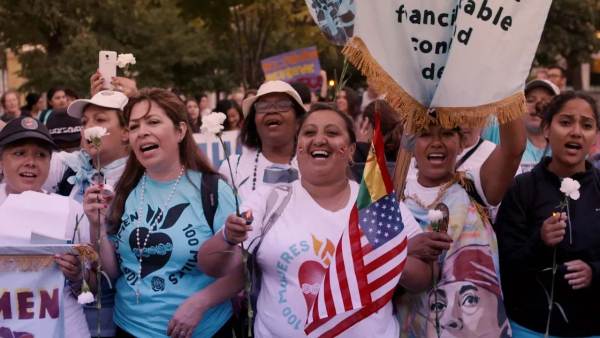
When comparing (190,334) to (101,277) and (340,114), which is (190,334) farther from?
(340,114)

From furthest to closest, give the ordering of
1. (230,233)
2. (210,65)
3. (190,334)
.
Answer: (210,65) < (190,334) < (230,233)

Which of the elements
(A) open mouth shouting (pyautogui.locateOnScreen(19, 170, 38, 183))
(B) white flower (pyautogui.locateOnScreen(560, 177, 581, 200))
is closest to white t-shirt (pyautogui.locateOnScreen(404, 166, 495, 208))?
(B) white flower (pyautogui.locateOnScreen(560, 177, 581, 200))

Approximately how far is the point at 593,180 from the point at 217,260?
6.18 ft

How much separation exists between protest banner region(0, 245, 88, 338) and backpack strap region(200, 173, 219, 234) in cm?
68

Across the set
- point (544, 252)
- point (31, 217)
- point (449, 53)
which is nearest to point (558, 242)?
point (544, 252)

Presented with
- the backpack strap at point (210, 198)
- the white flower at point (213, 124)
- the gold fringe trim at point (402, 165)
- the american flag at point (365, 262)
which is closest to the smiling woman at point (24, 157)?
the backpack strap at point (210, 198)

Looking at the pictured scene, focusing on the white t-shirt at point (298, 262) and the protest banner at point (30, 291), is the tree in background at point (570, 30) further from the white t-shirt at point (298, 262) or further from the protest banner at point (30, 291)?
the protest banner at point (30, 291)

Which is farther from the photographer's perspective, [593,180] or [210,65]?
[210,65]

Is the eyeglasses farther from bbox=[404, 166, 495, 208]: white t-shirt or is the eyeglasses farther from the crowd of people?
bbox=[404, 166, 495, 208]: white t-shirt

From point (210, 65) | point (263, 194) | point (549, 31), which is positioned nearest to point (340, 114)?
point (263, 194)

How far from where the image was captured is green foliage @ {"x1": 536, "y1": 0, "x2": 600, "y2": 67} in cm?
3092

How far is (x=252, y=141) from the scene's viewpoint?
17.3 feet

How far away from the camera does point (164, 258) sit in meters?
3.97

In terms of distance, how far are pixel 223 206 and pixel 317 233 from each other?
0.54 metres
